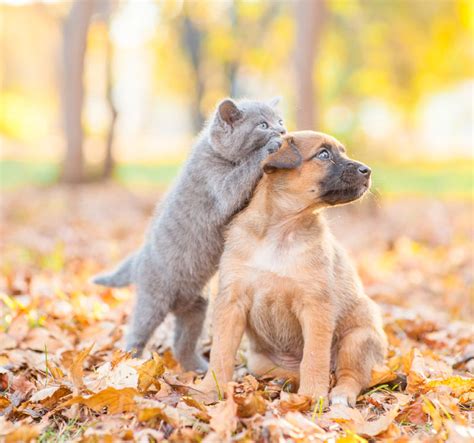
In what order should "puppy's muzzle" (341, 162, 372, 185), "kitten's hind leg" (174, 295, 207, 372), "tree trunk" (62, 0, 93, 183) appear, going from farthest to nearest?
1. "tree trunk" (62, 0, 93, 183)
2. "kitten's hind leg" (174, 295, 207, 372)
3. "puppy's muzzle" (341, 162, 372, 185)

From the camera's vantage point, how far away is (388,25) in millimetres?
29750

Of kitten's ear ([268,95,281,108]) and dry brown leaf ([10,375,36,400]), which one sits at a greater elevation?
kitten's ear ([268,95,281,108])

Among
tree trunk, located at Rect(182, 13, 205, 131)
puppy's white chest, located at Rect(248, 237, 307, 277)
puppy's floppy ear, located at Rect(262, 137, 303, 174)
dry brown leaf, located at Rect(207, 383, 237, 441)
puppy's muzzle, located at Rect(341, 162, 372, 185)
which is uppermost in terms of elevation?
tree trunk, located at Rect(182, 13, 205, 131)

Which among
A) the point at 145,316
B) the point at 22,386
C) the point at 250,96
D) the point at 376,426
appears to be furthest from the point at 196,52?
the point at 376,426

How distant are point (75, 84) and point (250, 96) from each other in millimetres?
10656

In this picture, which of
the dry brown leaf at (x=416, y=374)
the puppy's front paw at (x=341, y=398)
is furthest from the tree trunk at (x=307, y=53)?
the puppy's front paw at (x=341, y=398)

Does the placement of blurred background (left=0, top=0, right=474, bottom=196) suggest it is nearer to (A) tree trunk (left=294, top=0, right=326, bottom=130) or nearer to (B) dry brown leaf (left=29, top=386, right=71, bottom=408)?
(A) tree trunk (left=294, top=0, right=326, bottom=130)

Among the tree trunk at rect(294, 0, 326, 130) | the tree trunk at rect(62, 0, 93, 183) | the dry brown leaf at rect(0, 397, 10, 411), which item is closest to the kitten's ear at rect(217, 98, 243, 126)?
the dry brown leaf at rect(0, 397, 10, 411)

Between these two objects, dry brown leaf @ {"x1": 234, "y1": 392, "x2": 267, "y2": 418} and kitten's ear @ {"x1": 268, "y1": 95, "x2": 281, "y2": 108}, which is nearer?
dry brown leaf @ {"x1": 234, "y1": 392, "x2": 267, "y2": 418}

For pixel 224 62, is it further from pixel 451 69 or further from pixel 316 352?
pixel 316 352

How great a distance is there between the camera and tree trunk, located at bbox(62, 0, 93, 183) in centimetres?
1595

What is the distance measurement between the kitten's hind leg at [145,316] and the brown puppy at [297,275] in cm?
83

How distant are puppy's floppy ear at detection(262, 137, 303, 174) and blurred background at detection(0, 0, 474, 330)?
1459mm

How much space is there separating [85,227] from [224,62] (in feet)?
68.4
